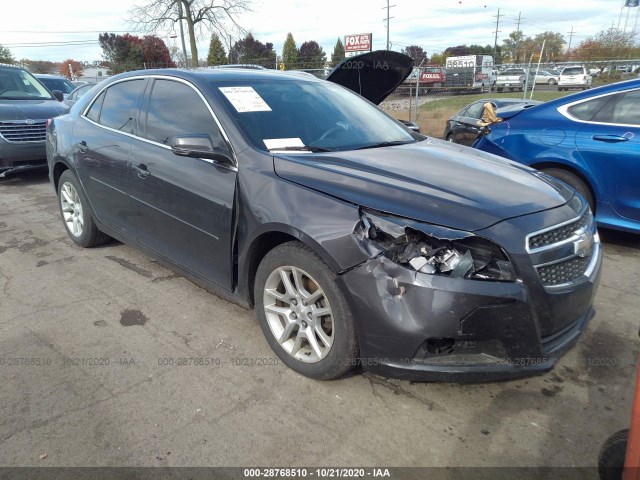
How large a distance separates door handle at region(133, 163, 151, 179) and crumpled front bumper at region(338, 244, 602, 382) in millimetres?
1920

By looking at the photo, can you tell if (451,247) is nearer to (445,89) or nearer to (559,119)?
(559,119)

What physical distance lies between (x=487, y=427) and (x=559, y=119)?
149 inches

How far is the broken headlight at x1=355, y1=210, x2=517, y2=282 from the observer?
2.15 m

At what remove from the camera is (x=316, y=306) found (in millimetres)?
2562

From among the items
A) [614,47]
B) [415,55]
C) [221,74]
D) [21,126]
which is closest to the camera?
[221,74]

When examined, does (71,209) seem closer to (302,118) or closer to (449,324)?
(302,118)

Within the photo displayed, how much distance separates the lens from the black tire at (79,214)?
4531mm

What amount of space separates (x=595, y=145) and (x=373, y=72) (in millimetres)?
2392

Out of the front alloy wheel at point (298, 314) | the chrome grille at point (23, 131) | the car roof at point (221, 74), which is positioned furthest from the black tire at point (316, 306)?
the chrome grille at point (23, 131)

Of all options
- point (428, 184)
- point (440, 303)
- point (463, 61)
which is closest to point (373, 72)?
point (428, 184)

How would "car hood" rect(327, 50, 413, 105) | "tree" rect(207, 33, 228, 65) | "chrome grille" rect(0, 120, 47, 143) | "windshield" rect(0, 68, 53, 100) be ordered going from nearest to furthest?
"car hood" rect(327, 50, 413, 105) → "chrome grille" rect(0, 120, 47, 143) → "windshield" rect(0, 68, 53, 100) → "tree" rect(207, 33, 228, 65)

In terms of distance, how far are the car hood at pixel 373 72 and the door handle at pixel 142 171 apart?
2228 mm

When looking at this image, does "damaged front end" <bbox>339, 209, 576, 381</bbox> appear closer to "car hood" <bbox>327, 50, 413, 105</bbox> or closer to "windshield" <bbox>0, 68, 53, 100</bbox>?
"car hood" <bbox>327, 50, 413, 105</bbox>

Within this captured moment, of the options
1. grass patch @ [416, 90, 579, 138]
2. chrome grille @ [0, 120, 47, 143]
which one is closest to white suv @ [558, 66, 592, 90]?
grass patch @ [416, 90, 579, 138]
